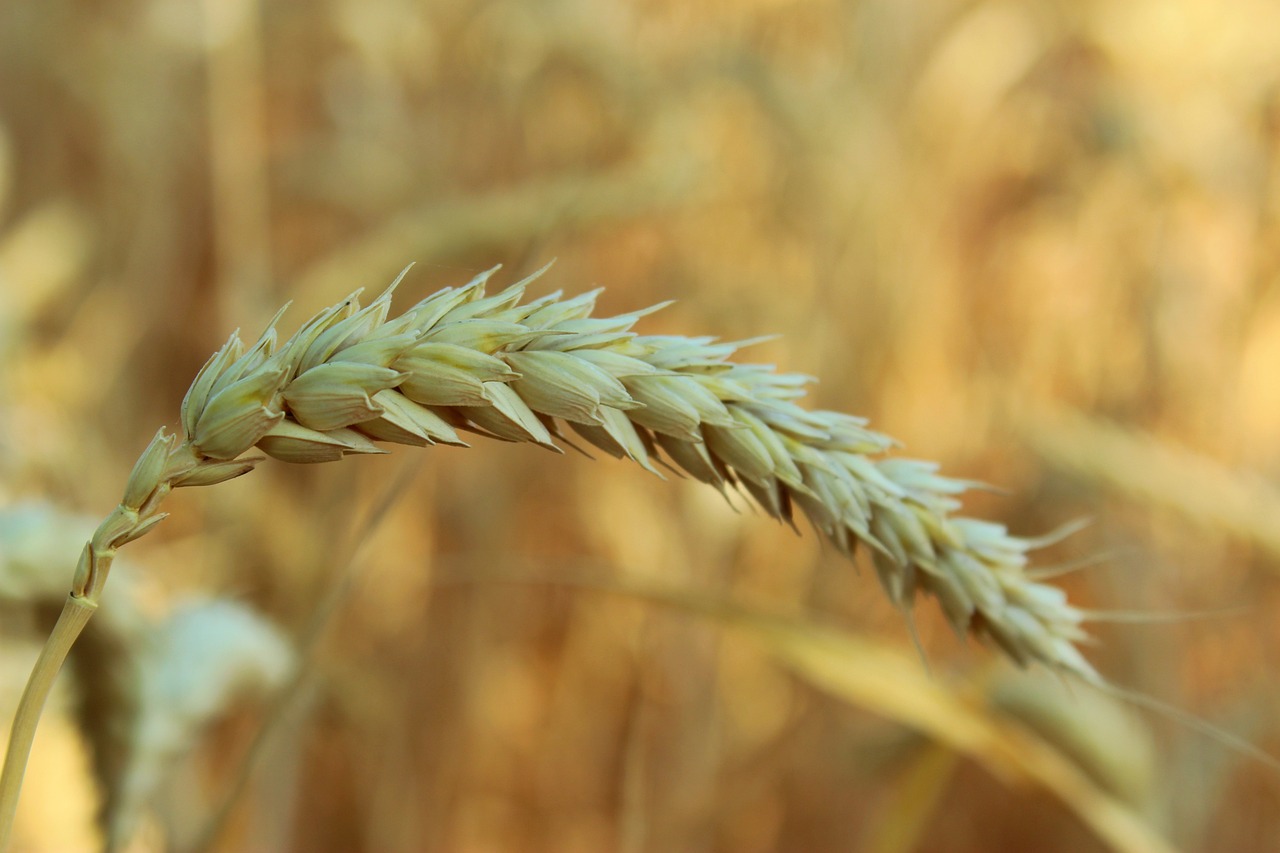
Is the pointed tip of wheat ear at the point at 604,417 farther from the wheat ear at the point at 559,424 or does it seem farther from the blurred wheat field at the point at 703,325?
the blurred wheat field at the point at 703,325

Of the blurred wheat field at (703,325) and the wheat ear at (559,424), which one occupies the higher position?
the blurred wheat field at (703,325)

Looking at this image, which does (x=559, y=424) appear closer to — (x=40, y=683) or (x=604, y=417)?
(x=604, y=417)

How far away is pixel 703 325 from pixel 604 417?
1236 mm

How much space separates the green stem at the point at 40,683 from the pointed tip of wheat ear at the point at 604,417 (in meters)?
0.04

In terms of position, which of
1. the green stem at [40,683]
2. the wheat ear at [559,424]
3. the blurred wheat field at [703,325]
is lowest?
the green stem at [40,683]

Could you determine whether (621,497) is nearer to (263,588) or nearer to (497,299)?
(263,588)

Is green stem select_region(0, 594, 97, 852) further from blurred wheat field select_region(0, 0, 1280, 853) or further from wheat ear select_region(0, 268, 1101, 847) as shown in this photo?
blurred wheat field select_region(0, 0, 1280, 853)

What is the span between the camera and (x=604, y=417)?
0.37 meters

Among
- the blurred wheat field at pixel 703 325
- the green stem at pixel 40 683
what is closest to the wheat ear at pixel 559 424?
the green stem at pixel 40 683

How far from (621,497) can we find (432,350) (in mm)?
1446

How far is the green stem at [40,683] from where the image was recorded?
0.99ft

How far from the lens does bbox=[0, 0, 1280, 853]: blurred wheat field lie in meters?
1.51

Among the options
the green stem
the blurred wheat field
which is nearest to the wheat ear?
the green stem

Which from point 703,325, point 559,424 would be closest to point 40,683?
point 559,424
